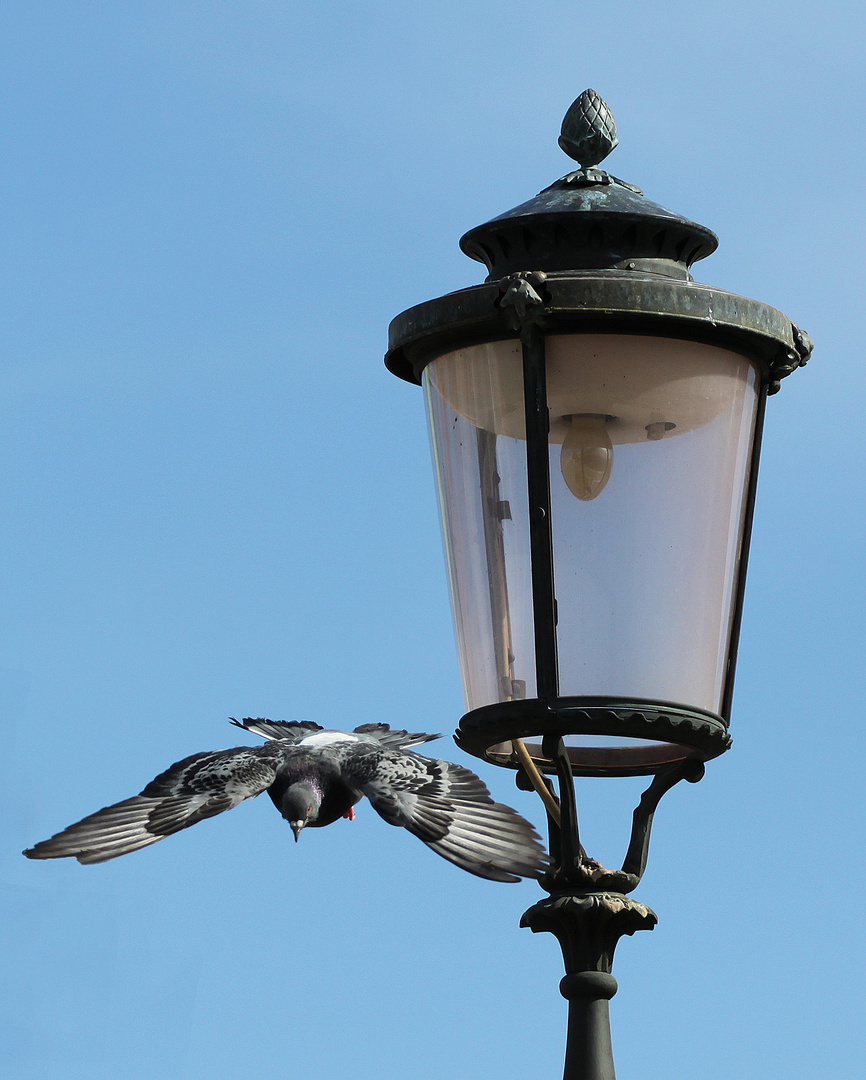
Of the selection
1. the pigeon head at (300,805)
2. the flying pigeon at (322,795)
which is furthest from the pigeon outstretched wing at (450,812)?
the pigeon head at (300,805)

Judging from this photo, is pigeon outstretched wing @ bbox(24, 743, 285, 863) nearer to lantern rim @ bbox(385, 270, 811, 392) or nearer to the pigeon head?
the pigeon head

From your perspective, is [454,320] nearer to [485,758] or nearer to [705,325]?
[705,325]

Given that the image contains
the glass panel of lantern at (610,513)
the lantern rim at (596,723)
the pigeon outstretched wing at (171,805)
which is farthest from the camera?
the pigeon outstretched wing at (171,805)

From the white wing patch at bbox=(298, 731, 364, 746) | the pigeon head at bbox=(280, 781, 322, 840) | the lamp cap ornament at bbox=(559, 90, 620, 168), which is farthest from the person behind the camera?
the white wing patch at bbox=(298, 731, 364, 746)

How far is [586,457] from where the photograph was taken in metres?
5.27

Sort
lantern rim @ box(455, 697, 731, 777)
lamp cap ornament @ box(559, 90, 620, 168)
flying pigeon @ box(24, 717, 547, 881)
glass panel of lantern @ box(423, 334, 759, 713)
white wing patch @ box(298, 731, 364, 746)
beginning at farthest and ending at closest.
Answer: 1. white wing patch @ box(298, 731, 364, 746)
2. flying pigeon @ box(24, 717, 547, 881)
3. lamp cap ornament @ box(559, 90, 620, 168)
4. glass panel of lantern @ box(423, 334, 759, 713)
5. lantern rim @ box(455, 697, 731, 777)

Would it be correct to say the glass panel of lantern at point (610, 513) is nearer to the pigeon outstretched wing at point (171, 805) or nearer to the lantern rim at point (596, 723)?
the lantern rim at point (596, 723)

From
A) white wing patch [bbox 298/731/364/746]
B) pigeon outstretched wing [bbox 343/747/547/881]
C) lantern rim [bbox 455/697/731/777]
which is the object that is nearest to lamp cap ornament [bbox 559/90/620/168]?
lantern rim [bbox 455/697/731/777]

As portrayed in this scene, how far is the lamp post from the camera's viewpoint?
5.07m

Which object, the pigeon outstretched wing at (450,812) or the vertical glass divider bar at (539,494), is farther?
the pigeon outstretched wing at (450,812)

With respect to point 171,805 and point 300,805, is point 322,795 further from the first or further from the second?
point 171,805

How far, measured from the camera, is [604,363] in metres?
5.20

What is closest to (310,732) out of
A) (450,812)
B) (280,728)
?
(280,728)

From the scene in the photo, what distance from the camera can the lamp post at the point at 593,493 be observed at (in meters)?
5.07
